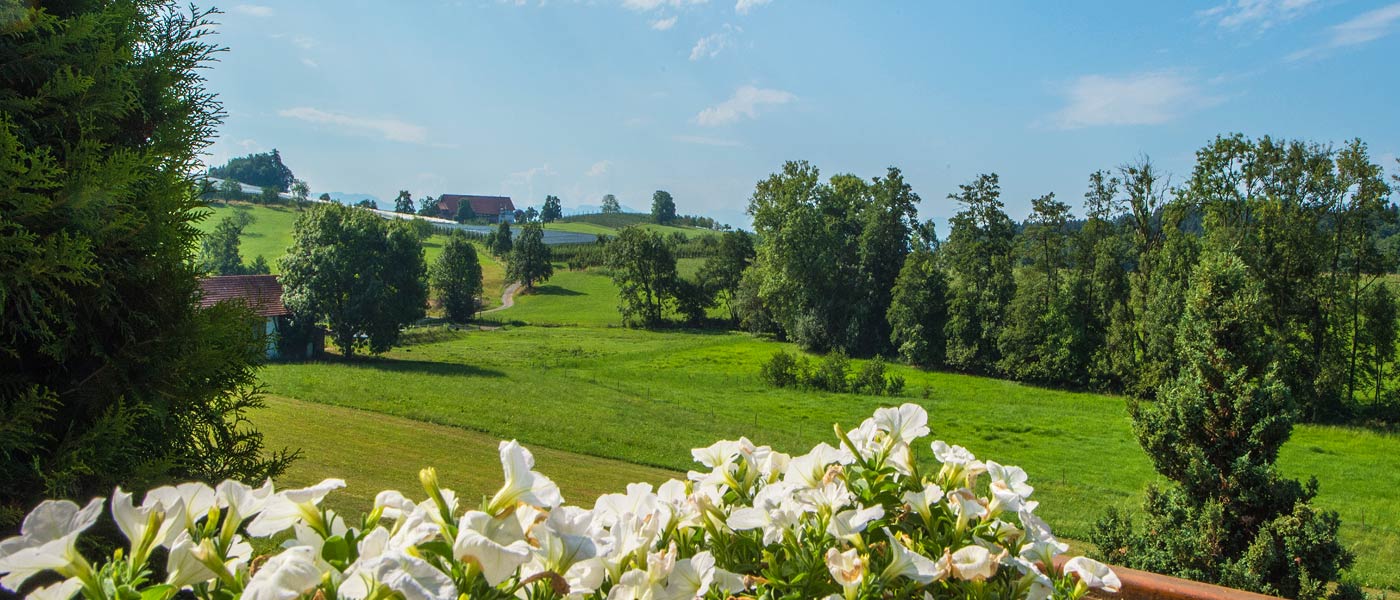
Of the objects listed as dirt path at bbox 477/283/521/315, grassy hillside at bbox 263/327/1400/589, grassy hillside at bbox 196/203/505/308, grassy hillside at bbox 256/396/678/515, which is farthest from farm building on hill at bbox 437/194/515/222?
grassy hillside at bbox 256/396/678/515

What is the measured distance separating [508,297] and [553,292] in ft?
10.2

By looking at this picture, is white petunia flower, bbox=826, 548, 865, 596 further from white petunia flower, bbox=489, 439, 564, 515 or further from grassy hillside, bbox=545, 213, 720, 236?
grassy hillside, bbox=545, 213, 720, 236

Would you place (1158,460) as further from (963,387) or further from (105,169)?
(963,387)

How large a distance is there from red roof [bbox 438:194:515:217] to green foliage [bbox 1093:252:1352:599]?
313ft

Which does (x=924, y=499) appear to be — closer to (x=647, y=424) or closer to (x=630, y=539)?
(x=630, y=539)

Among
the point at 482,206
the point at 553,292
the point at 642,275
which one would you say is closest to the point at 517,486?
the point at 642,275

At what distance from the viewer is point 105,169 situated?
3.71 metres

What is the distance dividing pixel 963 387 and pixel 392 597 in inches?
1286

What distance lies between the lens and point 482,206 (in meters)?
100

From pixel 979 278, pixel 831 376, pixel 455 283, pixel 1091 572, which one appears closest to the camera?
pixel 1091 572

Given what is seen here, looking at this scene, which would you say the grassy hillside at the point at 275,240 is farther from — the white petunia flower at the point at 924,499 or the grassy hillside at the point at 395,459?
the white petunia flower at the point at 924,499

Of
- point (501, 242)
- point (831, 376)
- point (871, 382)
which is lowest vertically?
point (871, 382)

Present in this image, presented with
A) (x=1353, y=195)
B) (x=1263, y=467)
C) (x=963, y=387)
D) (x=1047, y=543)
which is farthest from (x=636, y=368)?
(x=1047, y=543)

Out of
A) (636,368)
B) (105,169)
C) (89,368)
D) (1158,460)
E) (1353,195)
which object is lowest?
(636,368)
